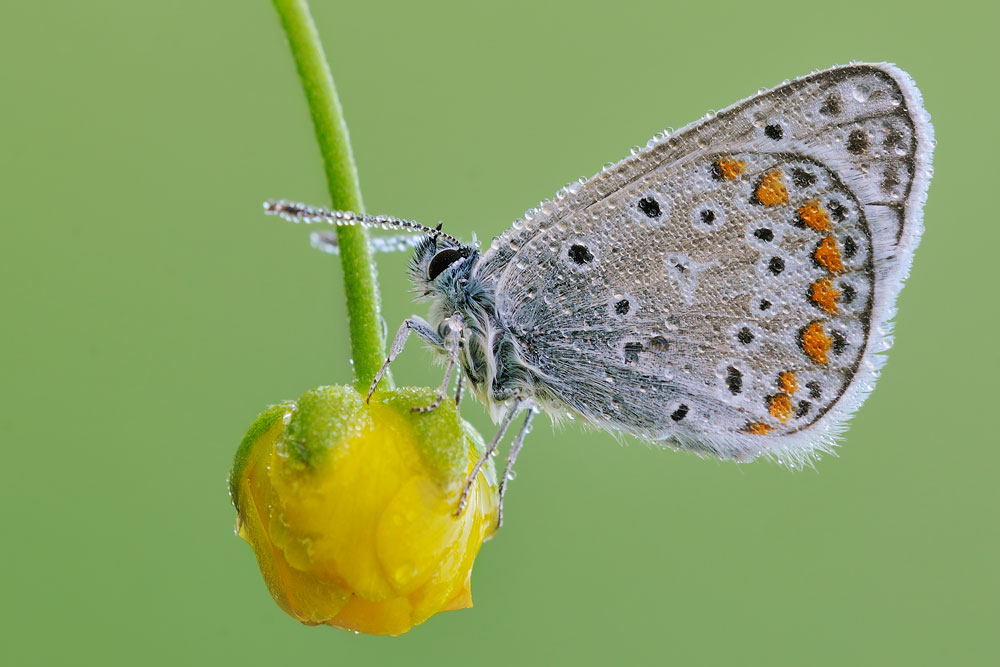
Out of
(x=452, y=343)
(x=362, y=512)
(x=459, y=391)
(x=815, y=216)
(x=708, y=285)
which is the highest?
(x=815, y=216)

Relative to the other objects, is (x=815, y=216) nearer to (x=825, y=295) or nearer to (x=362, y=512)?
(x=825, y=295)

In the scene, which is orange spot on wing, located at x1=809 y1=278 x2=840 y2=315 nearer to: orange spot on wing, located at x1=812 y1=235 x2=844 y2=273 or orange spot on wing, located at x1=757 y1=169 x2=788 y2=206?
orange spot on wing, located at x1=812 y1=235 x2=844 y2=273

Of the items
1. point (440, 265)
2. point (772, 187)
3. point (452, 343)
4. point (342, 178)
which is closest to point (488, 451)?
point (452, 343)

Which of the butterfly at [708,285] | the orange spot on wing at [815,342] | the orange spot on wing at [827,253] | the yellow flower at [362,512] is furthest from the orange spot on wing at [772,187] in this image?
the yellow flower at [362,512]

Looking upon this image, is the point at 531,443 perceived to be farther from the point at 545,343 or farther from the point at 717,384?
the point at 717,384

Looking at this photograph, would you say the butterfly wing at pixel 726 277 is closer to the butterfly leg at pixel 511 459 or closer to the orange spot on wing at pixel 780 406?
the orange spot on wing at pixel 780 406

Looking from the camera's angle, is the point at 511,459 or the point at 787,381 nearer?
the point at 511,459
